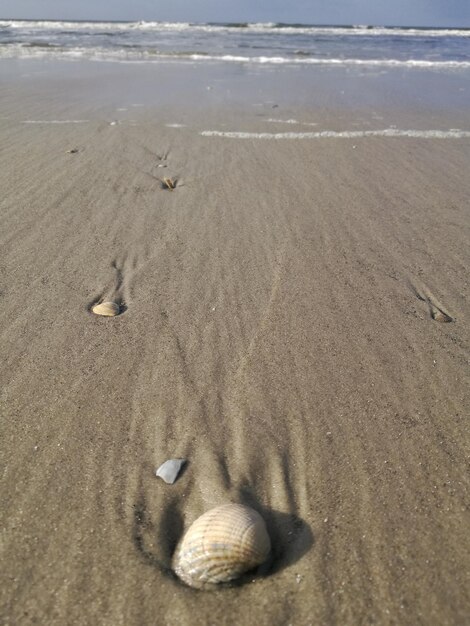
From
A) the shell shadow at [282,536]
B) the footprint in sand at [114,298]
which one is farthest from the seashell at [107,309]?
the shell shadow at [282,536]

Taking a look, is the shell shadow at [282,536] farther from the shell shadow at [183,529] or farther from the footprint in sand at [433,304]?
the footprint in sand at [433,304]

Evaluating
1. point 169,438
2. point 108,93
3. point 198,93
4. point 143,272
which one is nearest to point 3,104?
point 108,93

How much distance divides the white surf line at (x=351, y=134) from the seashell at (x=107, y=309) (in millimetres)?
4078

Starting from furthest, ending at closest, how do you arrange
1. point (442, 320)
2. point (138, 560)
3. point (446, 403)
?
point (442, 320)
point (446, 403)
point (138, 560)

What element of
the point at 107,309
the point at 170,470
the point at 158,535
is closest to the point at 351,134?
the point at 107,309

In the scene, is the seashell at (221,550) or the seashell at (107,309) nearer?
the seashell at (221,550)

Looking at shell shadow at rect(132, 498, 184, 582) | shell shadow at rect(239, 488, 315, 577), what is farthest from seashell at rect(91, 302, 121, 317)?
shell shadow at rect(239, 488, 315, 577)

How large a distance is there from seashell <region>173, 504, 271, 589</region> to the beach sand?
6 cm

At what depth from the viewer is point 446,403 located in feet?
8.11

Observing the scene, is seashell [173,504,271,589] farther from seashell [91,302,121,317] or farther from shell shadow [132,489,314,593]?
seashell [91,302,121,317]

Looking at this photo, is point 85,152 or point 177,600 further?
point 85,152

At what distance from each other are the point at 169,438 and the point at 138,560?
0.59 meters

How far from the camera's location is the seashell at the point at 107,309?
10.0 feet

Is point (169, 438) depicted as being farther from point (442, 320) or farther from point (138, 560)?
point (442, 320)
